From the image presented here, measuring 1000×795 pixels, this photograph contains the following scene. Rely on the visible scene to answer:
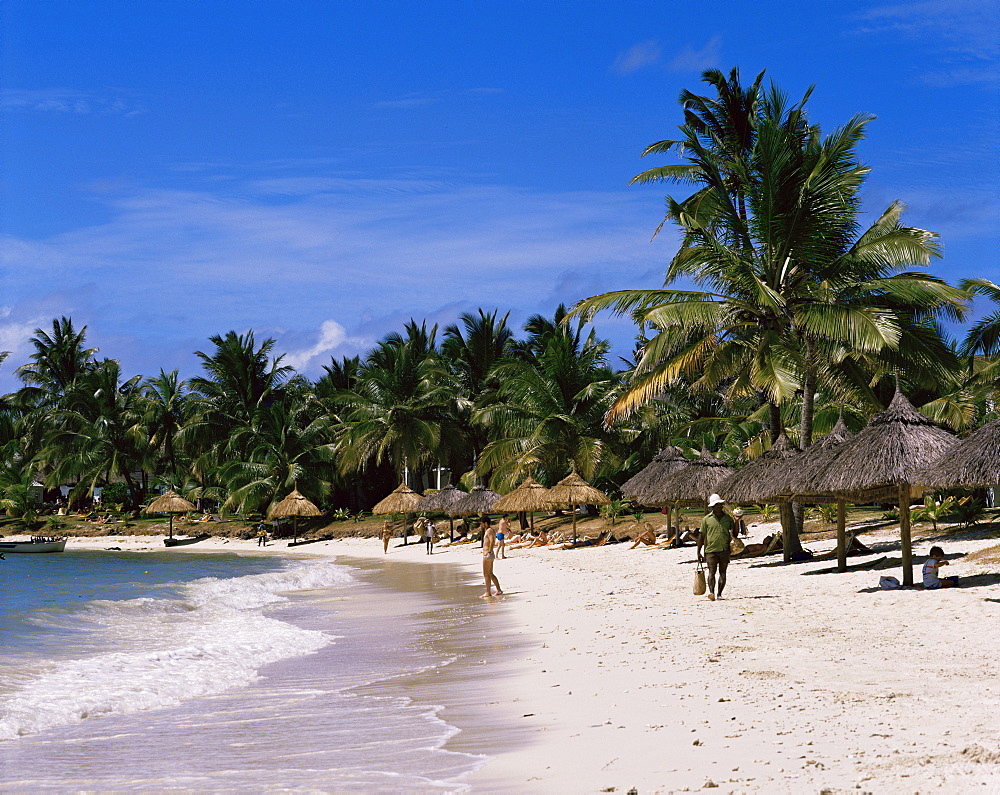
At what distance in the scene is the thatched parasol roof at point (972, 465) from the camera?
32.2 feet

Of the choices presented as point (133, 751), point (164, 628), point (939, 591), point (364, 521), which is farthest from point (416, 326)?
point (133, 751)

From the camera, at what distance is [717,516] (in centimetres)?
1137

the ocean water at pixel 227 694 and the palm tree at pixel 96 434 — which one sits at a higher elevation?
the palm tree at pixel 96 434

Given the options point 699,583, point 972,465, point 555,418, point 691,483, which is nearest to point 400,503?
point 555,418

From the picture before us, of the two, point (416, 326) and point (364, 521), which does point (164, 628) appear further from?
point (416, 326)

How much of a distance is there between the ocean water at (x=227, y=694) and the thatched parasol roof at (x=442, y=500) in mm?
14387

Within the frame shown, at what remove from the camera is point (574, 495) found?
87.4 ft

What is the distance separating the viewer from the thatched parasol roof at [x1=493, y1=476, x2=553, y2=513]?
27234mm

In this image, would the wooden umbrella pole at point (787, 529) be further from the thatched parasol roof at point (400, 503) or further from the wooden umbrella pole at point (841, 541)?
the thatched parasol roof at point (400, 503)

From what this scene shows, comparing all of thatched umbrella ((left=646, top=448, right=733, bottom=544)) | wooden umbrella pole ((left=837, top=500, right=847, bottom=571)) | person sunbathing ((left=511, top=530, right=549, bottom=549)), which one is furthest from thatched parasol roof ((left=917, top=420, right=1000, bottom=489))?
person sunbathing ((left=511, top=530, right=549, bottom=549))

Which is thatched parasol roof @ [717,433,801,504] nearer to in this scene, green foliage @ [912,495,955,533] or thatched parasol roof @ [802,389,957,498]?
thatched parasol roof @ [802,389,957,498]

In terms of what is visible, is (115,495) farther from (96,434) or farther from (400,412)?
(400,412)

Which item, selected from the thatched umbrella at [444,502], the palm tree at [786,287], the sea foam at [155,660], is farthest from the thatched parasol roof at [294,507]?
the palm tree at [786,287]

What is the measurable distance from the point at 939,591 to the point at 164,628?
9544 mm
